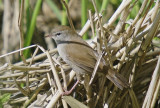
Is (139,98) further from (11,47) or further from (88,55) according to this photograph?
(11,47)

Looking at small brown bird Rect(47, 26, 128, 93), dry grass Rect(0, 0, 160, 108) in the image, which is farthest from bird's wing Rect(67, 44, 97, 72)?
dry grass Rect(0, 0, 160, 108)

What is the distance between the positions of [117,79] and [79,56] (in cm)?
50

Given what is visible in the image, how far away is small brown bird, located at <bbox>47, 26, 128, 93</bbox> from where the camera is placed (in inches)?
105

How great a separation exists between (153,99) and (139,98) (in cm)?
47

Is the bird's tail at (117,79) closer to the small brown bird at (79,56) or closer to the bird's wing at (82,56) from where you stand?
the small brown bird at (79,56)

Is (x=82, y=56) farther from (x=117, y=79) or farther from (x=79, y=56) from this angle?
(x=117, y=79)

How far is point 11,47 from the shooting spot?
4738 mm

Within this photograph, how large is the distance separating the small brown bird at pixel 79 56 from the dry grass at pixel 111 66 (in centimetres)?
10

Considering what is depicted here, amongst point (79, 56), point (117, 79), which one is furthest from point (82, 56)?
point (117, 79)

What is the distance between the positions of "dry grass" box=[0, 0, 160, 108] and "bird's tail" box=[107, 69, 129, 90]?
Answer: 0.40 ft

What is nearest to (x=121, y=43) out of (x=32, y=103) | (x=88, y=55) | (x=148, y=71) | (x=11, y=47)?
(x=88, y=55)

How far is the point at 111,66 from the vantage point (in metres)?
2.76

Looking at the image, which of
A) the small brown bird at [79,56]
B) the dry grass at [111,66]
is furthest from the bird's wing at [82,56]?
the dry grass at [111,66]

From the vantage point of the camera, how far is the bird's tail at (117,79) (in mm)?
2621
